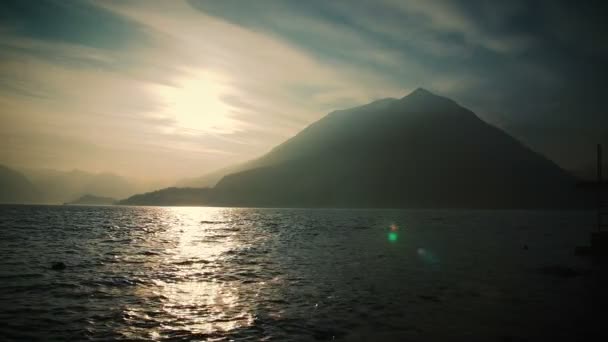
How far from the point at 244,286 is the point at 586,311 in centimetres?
1940

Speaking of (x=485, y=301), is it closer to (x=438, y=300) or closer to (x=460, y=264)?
(x=438, y=300)

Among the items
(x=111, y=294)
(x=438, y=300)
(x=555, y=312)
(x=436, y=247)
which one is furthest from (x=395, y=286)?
(x=436, y=247)

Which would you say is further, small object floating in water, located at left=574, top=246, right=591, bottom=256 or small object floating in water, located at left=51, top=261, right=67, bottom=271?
small object floating in water, located at left=574, top=246, right=591, bottom=256

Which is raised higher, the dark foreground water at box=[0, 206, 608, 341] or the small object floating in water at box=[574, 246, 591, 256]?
the dark foreground water at box=[0, 206, 608, 341]

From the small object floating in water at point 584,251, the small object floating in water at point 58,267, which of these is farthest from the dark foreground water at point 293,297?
the small object floating in water at point 584,251

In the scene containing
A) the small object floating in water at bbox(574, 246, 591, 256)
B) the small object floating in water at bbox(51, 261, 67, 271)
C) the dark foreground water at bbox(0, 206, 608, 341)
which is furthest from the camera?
the small object floating in water at bbox(574, 246, 591, 256)

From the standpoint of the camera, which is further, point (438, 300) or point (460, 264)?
point (460, 264)

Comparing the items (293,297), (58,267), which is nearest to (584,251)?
(293,297)

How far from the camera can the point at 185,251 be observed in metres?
41.7

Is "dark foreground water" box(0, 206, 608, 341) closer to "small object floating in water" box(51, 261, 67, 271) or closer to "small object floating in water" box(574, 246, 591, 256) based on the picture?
"small object floating in water" box(51, 261, 67, 271)

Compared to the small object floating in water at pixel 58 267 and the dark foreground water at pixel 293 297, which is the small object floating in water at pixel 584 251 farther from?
the small object floating in water at pixel 58 267

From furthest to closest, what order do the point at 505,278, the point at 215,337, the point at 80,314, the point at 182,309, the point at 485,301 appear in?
the point at 505,278 < the point at 485,301 < the point at 182,309 < the point at 80,314 < the point at 215,337

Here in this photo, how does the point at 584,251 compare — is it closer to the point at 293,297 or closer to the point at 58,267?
the point at 293,297

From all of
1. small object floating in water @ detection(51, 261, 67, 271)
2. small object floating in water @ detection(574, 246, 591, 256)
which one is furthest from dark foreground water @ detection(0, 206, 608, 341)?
small object floating in water @ detection(574, 246, 591, 256)
